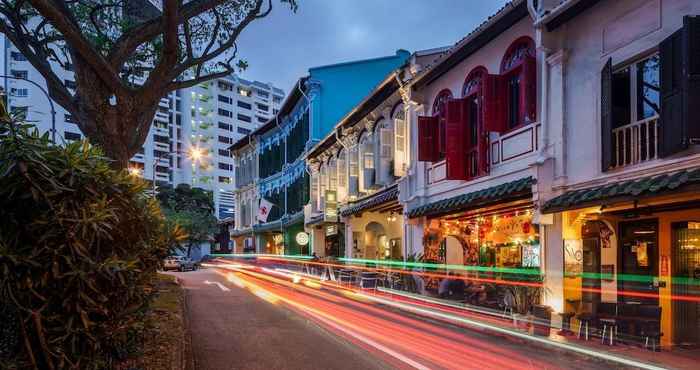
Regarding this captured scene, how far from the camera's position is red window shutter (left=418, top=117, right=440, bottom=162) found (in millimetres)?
16219

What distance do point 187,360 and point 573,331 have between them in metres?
7.30

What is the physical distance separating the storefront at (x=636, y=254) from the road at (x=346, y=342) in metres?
2.31

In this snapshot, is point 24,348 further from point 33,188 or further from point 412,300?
point 412,300

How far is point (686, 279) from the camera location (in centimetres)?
983

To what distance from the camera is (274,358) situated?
8.41 metres

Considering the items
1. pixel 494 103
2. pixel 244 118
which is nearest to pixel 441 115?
pixel 494 103

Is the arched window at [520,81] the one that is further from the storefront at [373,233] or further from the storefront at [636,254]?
the storefront at [373,233]

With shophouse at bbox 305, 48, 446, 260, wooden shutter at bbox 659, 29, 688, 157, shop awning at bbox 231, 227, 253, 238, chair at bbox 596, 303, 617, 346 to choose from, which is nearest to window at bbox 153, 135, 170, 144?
shop awning at bbox 231, 227, 253, 238

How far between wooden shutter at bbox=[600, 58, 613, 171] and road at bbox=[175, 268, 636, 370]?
12.3 feet

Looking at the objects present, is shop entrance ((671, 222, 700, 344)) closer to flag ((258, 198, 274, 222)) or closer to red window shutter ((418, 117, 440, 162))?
red window shutter ((418, 117, 440, 162))

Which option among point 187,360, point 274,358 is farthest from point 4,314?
point 274,358

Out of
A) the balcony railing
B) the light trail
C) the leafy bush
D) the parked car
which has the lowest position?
the parked car

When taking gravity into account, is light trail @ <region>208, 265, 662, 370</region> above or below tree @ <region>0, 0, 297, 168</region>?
below

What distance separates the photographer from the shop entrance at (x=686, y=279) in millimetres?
9625
